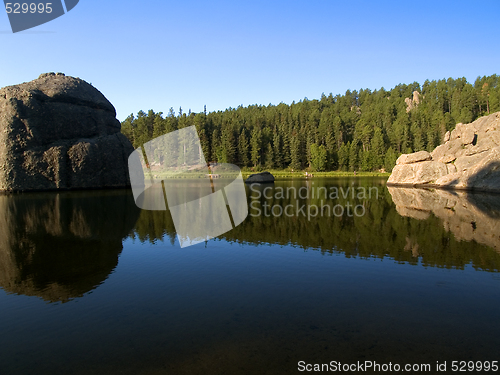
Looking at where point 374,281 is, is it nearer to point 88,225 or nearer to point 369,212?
point 369,212

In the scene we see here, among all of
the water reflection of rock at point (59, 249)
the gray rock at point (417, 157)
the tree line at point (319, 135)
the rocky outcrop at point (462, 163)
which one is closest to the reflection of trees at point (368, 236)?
the water reflection of rock at point (59, 249)

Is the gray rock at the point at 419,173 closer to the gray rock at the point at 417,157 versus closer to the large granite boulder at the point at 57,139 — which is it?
the gray rock at the point at 417,157

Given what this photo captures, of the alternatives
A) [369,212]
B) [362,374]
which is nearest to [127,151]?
[369,212]

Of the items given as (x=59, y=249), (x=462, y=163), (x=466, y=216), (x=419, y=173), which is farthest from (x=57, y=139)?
(x=462, y=163)

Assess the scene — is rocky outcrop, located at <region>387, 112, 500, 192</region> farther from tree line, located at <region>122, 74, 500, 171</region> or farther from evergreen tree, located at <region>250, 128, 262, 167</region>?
evergreen tree, located at <region>250, 128, 262, 167</region>

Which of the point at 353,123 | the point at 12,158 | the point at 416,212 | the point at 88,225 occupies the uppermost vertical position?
the point at 353,123

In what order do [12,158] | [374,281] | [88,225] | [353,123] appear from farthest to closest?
[353,123] → [12,158] → [88,225] → [374,281]

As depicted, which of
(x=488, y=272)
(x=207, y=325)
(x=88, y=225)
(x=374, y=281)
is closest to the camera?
(x=207, y=325)

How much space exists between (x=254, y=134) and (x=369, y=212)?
3049 inches

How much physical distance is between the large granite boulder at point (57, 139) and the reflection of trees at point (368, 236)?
2701cm

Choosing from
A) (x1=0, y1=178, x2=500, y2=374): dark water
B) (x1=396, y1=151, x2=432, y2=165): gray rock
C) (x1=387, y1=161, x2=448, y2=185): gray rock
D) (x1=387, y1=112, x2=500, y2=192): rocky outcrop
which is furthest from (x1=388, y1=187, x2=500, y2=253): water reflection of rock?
(x1=396, y1=151, x2=432, y2=165): gray rock

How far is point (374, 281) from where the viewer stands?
923cm

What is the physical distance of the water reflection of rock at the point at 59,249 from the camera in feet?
30.2

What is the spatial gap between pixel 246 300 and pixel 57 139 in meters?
44.4
